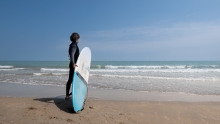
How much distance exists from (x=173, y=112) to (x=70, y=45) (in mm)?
2693

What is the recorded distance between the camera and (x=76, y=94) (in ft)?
12.6

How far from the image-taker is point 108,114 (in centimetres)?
372

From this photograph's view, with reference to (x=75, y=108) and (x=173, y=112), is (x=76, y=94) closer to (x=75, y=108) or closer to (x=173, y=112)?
(x=75, y=108)

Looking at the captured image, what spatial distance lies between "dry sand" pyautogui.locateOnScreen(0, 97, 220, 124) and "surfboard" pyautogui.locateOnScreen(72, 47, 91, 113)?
17cm

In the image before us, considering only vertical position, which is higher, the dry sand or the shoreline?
the dry sand

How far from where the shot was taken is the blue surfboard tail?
3.74 meters

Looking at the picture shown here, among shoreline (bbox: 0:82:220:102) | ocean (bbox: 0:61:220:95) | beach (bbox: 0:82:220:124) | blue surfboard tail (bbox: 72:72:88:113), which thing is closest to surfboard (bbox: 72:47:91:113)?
blue surfboard tail (bbox: 72:72:88:113)

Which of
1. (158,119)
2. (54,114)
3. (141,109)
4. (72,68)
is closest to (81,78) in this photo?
(72,68)

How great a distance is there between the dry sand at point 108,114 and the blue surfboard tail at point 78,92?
0.44 ft

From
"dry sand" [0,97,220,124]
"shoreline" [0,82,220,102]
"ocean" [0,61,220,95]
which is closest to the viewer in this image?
"dry sand" [0,97,220,124]

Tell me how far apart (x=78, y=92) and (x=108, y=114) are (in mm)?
782

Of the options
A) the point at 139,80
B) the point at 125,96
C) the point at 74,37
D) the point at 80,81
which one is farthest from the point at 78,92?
the point at 139,80

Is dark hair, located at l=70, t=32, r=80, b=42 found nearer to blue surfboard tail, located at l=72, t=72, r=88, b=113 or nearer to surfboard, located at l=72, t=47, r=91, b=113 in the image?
surfboard, located at l=72, t=47, r=91, b=113

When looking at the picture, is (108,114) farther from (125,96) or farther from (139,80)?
(139,80)
